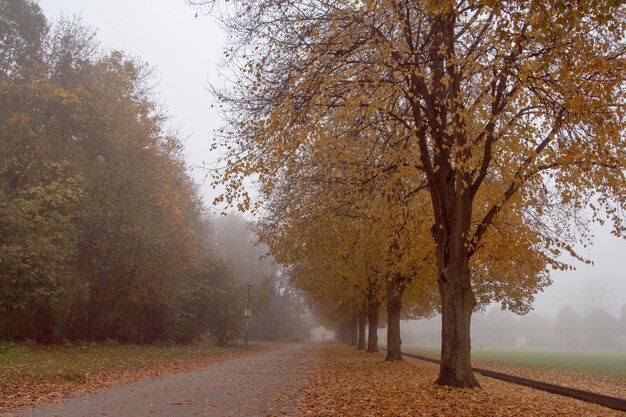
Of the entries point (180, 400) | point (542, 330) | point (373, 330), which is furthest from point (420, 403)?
point (542, 330)

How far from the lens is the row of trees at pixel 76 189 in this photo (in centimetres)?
2012

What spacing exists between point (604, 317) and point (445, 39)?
14039 cm

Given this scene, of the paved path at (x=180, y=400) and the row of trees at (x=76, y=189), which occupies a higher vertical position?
the row of trees at (x=76, y=189)

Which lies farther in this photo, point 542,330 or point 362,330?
point 542,330

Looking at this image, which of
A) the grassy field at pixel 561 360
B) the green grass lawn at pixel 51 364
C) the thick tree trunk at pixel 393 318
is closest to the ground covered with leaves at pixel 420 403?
the green grass lawn at pixel 51 364

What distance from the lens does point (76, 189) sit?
22.3 metres

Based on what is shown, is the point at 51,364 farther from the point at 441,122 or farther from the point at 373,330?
the point at 373,330

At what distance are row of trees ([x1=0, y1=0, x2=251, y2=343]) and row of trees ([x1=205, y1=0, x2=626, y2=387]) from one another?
453 inches

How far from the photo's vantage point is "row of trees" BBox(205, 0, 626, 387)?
27.4 ft

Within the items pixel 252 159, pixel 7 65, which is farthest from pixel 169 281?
pixel 252 159

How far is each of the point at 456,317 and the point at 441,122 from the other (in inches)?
170

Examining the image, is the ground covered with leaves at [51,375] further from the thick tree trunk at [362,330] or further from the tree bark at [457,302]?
the thick tree trunk at [362,330]

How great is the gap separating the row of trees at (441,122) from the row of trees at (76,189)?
11.5 meters

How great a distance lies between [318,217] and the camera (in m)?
14.1
